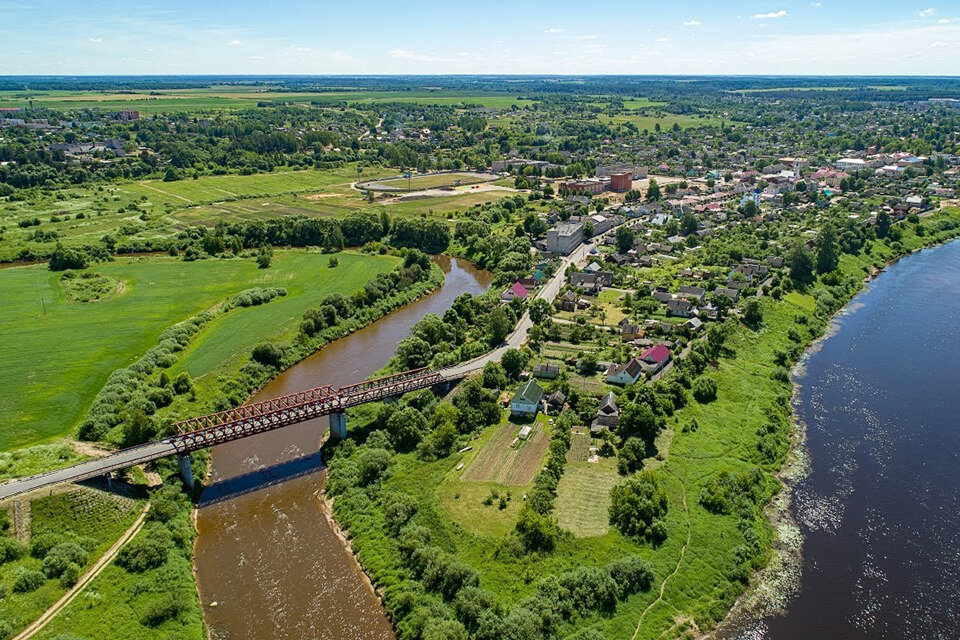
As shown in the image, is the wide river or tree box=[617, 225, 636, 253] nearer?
the wide river

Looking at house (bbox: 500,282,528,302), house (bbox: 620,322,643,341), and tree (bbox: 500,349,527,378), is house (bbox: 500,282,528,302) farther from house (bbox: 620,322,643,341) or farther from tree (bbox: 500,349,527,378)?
tree (bbox: 500,349,527,378)

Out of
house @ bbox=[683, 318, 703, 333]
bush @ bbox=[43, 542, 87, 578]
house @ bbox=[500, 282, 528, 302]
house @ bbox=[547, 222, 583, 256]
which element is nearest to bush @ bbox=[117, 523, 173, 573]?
bush @ bbox=[43, 542, 87, 578]

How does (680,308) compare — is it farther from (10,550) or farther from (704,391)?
(10,550)

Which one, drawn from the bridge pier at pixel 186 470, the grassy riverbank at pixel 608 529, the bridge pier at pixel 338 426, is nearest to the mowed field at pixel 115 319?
the bridge pier at pixel 186 470

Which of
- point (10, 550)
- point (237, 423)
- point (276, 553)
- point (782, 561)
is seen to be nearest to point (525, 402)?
point (782, 561)

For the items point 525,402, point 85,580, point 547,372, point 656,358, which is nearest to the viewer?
point 85,580

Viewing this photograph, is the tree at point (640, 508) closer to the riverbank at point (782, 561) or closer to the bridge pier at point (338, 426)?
the riverbank at point (782, 561)

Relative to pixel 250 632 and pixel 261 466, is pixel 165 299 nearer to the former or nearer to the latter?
pixel 261 466
